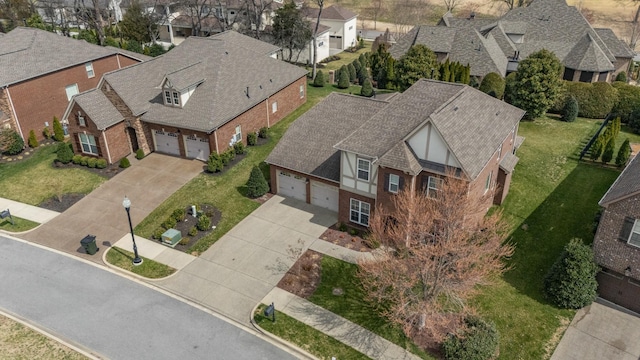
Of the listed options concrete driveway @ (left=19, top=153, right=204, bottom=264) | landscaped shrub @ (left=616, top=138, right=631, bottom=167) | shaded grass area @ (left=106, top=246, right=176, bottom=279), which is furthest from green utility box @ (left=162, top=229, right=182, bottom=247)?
landscaped shrub @ (left=616, top=138, right=631, bottom=167)

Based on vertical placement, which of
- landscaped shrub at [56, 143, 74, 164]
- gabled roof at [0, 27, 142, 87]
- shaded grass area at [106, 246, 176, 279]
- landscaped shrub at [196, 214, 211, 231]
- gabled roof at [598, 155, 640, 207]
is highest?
gabled roof at [0, 27, 142, 87]

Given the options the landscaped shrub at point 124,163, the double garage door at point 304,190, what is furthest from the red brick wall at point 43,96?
the double garage door at point 304,190

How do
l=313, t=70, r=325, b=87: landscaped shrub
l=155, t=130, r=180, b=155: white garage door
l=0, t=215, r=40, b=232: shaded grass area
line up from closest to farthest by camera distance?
l=0, t=215, r=40, b=232: shaded grass area < l=155, t=130, r=180, b=155: white garage door < l=313, t=70, r=325, b=87: landscaped shrub

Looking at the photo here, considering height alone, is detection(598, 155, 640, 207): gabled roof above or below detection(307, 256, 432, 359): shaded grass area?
above

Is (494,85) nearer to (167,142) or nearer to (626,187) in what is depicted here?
(626,187)

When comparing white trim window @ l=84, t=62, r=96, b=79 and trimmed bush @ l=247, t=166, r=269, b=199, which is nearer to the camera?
trimmed bush @ l=247, t=166, r=269, b=199

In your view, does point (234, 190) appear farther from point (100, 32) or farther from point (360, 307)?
point (100, 32)

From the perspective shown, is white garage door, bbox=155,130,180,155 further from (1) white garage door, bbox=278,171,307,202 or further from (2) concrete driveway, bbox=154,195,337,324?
(2) concrete driveway, bbox=154,195,337,324
